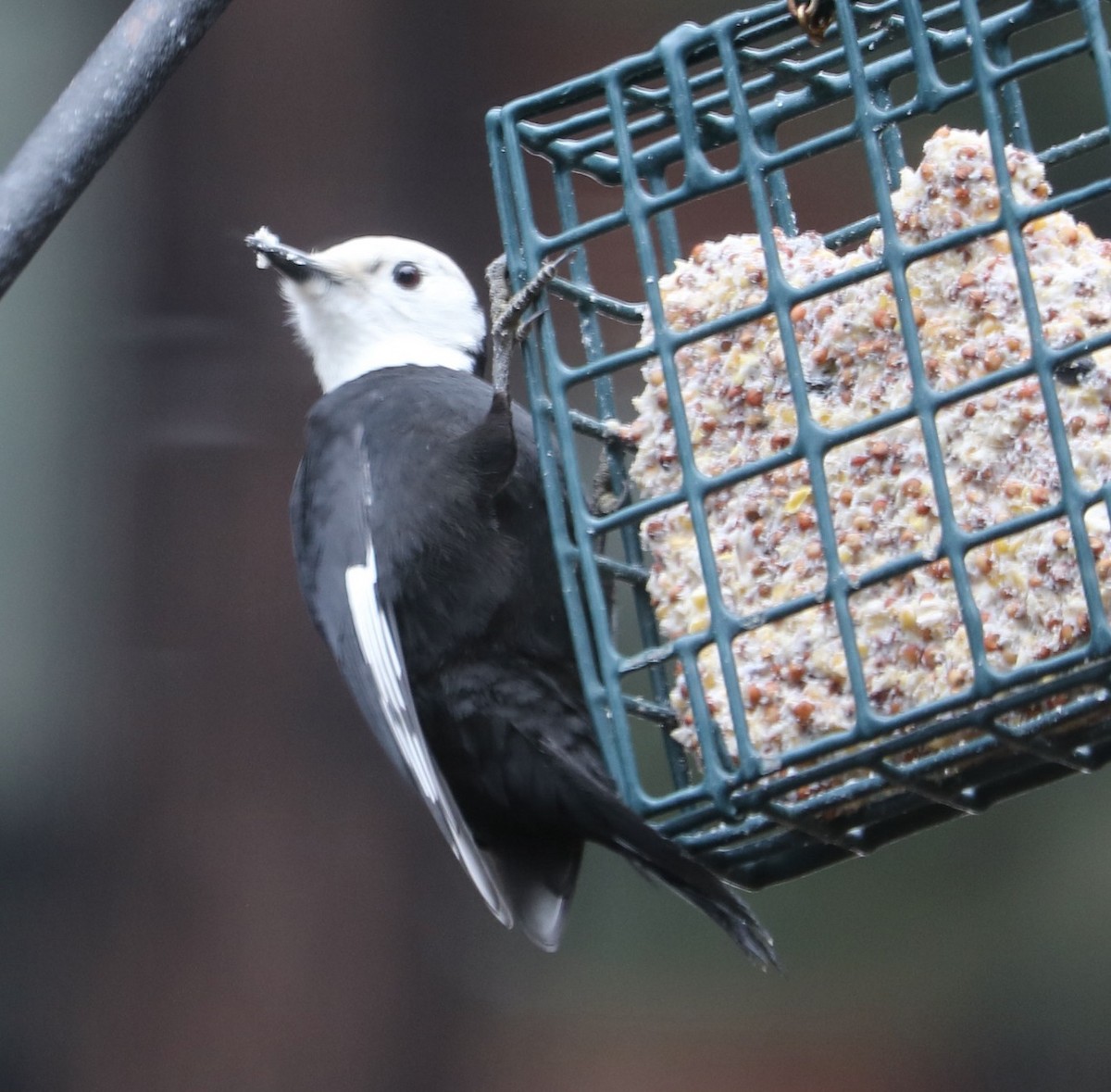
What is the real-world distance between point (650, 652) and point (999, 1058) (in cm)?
258

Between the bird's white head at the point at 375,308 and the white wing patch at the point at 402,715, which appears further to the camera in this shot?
the bird's white head at the point at 375,308

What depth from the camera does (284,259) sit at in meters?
2.90

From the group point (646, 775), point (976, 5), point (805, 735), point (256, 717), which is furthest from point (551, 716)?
point (256, 717)

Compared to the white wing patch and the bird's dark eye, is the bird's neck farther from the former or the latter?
the white wing patch

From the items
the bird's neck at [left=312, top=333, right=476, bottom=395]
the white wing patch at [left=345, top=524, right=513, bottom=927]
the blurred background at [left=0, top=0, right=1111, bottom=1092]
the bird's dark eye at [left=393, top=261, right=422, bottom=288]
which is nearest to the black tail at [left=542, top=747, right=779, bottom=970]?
the white wing patch at [left=345, top=524, right=513, bottom=927]

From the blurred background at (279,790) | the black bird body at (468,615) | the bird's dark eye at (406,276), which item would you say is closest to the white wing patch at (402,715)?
the black bird body at (468,615)

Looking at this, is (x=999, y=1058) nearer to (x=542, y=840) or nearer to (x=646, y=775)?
Answer: (x=646, y=775)

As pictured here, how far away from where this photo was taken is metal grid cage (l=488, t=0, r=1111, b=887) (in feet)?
5.68

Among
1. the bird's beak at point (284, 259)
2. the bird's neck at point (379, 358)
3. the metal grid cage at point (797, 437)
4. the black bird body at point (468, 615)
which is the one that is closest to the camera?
the metal grid cage at point (797, 437)

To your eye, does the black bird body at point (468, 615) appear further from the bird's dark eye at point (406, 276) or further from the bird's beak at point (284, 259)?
the bird's dark eye at point (406, 276)

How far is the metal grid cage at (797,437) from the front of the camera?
1.73 m

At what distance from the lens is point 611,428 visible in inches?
85.6

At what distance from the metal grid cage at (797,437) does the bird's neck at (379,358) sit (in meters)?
0.70

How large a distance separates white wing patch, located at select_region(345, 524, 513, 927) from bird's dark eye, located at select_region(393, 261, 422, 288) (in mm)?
668
